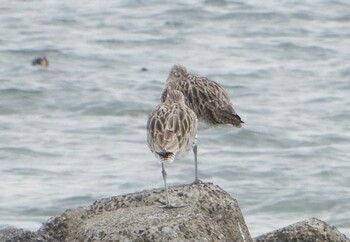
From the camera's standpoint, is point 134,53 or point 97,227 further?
point 134,53

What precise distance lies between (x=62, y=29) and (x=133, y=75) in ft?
14.5

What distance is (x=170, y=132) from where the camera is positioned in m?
10.3

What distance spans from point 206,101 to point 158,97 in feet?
33.7

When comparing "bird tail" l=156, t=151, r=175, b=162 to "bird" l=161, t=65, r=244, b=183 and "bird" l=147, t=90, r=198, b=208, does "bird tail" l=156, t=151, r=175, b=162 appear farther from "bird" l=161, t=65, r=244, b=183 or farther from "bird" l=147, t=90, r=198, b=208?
"bird" l=161, t=65, r=244, b=183

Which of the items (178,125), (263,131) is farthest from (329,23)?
(178,125)

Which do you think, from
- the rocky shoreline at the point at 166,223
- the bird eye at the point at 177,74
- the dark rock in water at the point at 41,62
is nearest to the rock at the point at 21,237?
the rocky shoreline at the point at 166,223

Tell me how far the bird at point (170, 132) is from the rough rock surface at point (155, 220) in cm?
21

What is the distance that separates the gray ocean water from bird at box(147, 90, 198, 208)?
5.47m

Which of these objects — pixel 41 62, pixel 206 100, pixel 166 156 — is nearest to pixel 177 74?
pixel 206 100

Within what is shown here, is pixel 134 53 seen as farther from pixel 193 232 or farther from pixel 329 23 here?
pixel 193 232

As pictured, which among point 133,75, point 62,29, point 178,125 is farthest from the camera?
point 62,29

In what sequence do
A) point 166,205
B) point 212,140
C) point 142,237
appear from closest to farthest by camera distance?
point 142,237
point 166,205
point 212,140

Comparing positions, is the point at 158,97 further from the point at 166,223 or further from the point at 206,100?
the point at 166,223

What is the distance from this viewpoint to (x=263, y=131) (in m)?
21.4
